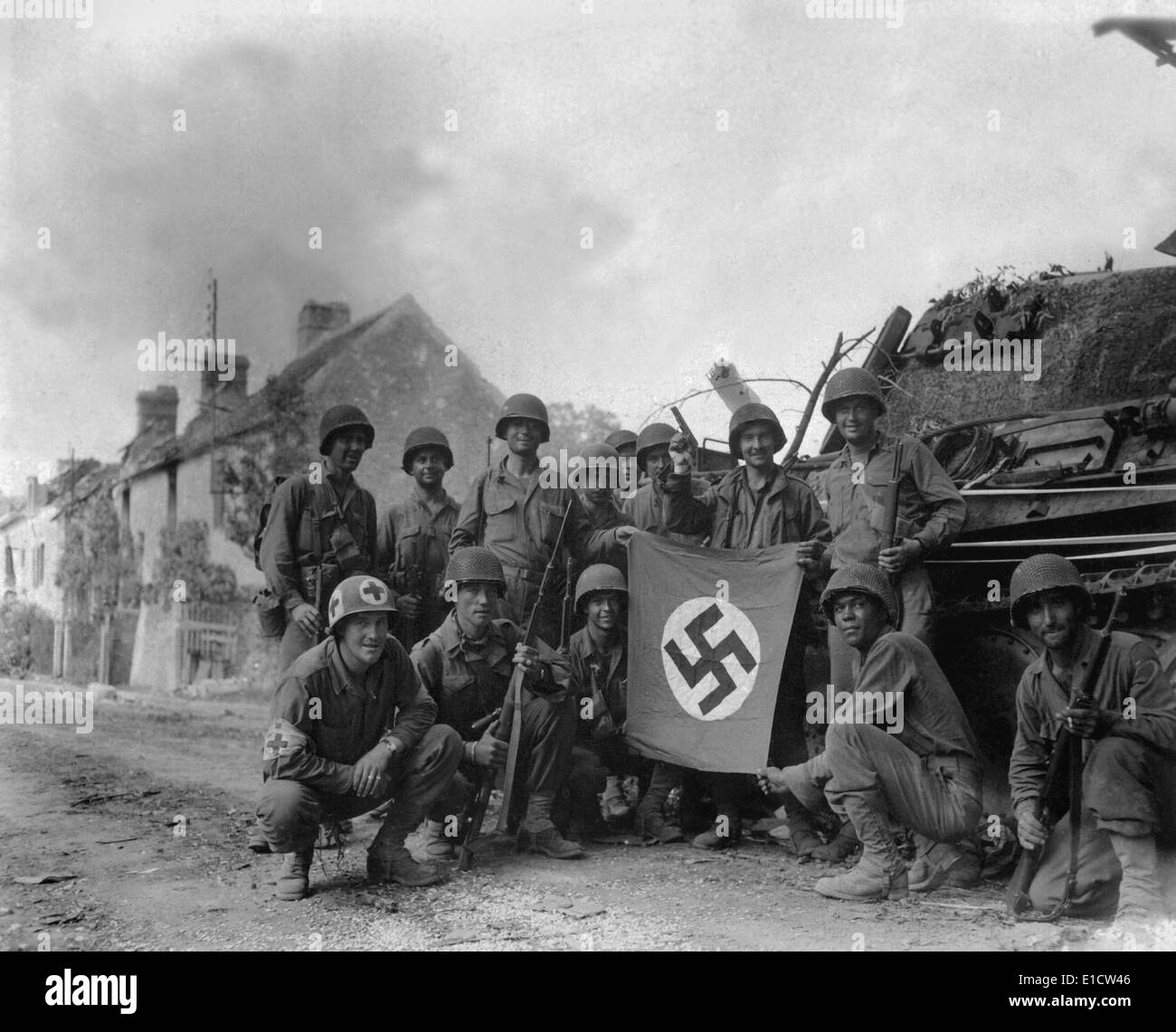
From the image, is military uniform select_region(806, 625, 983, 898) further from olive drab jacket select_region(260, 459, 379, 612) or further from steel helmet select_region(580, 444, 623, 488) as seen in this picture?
olive drab jacket select_region(260, 459, 379, 612)

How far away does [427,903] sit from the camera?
5.09 metres

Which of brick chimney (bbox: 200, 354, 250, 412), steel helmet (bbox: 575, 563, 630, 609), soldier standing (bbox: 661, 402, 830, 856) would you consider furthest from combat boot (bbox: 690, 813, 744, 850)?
brick chimney (bbox: 200, 354, 250, 412)

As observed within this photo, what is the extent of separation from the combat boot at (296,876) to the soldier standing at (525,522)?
193 cm

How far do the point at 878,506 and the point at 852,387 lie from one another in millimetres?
672

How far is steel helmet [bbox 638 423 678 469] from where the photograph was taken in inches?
283

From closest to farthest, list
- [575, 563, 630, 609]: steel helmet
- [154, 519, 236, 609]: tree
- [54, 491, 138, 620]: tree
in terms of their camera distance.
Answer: [575, 563, 630, 609]: steel helmet < [54, 491, 138, 620]: tree < [154, 519, 236, 609]: tree

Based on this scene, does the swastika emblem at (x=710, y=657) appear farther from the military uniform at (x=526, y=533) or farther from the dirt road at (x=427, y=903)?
the dirt road at (x=427, y=903)

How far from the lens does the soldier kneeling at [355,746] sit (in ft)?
16.6

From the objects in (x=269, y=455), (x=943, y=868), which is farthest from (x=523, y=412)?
(x=269, y=455)

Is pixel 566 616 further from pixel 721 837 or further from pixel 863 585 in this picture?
pixel 863 585

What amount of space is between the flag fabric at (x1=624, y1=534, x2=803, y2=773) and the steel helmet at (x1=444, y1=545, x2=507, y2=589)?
884 millimetres

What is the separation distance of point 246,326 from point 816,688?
8.11 metres

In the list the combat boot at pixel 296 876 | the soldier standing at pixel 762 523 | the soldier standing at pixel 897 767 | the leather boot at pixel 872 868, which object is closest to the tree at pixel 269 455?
the soldier standing at pixel 762 523
